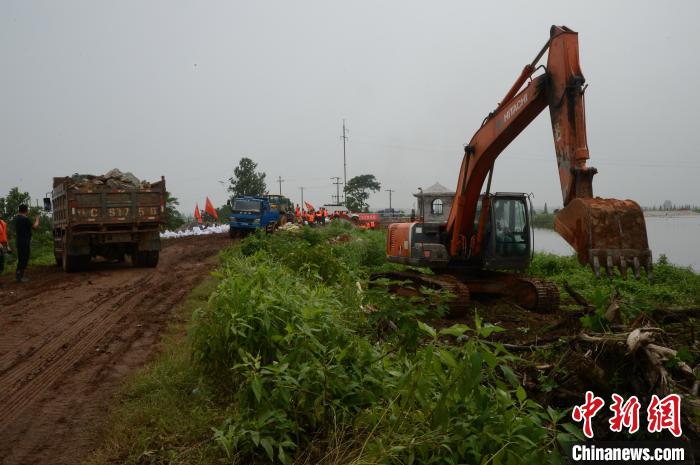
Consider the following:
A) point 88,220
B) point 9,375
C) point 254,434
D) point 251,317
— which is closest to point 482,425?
point 254,434

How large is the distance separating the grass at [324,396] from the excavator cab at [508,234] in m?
4.70

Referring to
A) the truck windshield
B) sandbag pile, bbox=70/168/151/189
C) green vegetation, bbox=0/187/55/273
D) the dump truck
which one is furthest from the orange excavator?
the truck windshield

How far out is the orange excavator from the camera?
6.90 m

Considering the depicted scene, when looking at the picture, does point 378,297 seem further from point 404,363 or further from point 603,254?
point 603,254

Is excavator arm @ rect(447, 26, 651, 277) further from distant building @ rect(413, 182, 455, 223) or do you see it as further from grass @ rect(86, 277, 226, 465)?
distant building @ rect(413, 182, 455, 223)

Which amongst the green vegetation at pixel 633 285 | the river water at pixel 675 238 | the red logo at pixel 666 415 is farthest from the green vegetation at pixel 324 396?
the river water at pixel 675 238

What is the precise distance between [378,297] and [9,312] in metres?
7.42

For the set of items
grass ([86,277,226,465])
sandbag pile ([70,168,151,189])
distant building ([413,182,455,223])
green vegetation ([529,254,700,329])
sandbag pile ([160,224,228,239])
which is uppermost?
sandbag pile ([70,168,151,189])

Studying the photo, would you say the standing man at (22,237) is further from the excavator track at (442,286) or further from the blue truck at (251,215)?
the blue truck at (251,215)

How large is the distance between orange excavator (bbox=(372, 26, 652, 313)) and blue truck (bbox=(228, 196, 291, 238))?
62.6 feet

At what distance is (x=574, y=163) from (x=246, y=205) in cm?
2554

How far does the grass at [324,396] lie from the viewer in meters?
3.18

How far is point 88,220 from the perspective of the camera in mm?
14531

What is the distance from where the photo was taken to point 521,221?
34.1ft
